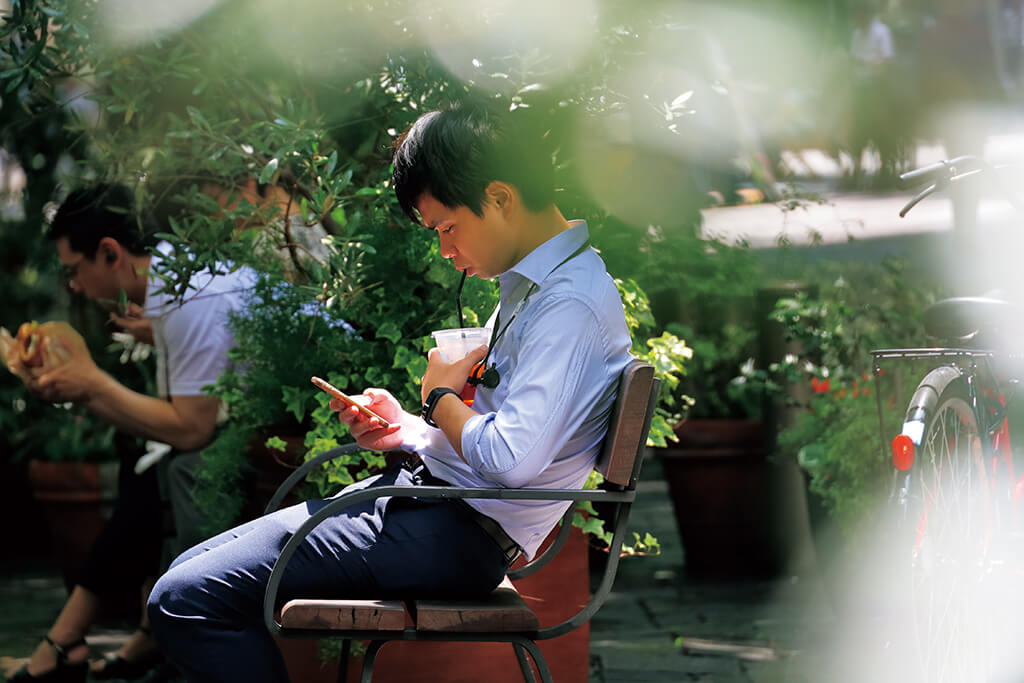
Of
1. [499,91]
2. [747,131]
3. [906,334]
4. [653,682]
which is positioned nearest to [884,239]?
[747,131]

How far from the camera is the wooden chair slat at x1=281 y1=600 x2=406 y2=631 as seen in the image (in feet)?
6.99

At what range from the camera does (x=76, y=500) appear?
15.7ft

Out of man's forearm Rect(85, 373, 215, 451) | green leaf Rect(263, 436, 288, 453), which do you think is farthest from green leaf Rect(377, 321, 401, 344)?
man's forearm Rect(85, 373, 215, 451)

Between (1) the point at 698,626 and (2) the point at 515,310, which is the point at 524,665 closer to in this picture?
(2) the point at 515,310

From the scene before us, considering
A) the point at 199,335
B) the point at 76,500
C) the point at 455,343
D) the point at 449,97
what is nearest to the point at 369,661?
the point at 455,343

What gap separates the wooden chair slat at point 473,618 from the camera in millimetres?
2162

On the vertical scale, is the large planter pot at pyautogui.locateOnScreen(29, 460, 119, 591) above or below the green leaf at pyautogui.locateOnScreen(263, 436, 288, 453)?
below

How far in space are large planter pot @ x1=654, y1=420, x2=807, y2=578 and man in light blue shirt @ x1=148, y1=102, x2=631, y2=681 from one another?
2728mm

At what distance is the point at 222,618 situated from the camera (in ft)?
7.24

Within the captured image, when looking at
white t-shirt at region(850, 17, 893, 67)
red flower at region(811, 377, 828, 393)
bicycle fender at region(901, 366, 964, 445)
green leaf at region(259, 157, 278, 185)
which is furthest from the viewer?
white t-shirt at region(850, 17, 893, 67)

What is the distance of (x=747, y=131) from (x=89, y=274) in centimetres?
528

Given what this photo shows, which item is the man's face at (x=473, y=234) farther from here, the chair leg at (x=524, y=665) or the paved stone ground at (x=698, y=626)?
the paved stone ground at (x=698, y=626)

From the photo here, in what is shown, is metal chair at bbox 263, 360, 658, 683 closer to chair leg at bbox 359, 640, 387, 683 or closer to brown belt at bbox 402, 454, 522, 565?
chair leg at bbox 359, 640, 387, 683

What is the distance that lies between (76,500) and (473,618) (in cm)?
308
